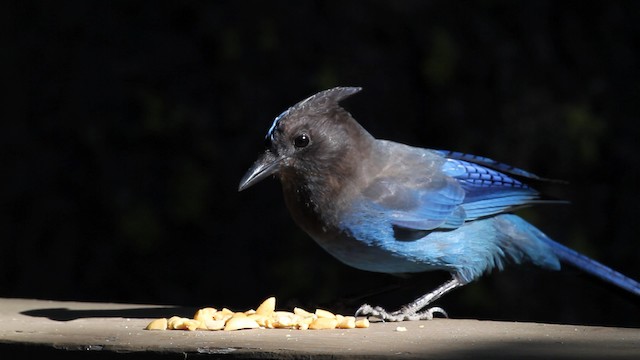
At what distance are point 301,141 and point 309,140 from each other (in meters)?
0.03

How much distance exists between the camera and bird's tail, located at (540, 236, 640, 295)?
379 centimetres

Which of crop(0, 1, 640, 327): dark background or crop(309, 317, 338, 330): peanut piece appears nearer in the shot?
crop(309, 317, 338, 330): peanut piece

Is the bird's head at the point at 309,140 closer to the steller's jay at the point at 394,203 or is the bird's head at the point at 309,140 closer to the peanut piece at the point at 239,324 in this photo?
the steller's jay at the point at 394,203

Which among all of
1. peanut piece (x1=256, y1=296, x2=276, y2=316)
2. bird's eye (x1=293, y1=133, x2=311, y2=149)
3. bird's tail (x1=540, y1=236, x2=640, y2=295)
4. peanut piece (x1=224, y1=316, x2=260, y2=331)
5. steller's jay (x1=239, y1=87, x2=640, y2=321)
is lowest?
peanut piece (x1=224, y1=316, x2=260, y2=331)

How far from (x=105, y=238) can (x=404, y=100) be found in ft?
4.95

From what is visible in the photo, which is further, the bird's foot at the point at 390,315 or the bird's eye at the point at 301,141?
the bird's eye at the point at 301,141

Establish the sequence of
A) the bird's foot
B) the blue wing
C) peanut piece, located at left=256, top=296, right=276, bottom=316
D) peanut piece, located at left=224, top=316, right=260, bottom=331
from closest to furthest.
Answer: peanut piece, located at left=224, top=316, right=260, bottom=331
peanut piece, located at left=256, top=296, right=276, bottom=316
the bird's foot
the blue wing

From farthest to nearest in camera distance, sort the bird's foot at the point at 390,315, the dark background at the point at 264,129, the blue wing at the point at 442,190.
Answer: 1. the dark background at the point at 264,129
2. the blue wing at the point at 442,190
3. the bird's foot at the point at 390,315

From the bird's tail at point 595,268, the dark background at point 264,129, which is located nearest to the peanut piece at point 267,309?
the bird's tail at point 595,268

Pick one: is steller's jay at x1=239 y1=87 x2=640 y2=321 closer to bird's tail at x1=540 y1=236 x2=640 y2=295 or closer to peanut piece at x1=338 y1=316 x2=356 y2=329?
bird's tail at x1=540 y1=236 x2=640 y2=295

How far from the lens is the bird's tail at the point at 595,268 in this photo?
3.79 meters

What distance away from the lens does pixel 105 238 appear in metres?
5.02

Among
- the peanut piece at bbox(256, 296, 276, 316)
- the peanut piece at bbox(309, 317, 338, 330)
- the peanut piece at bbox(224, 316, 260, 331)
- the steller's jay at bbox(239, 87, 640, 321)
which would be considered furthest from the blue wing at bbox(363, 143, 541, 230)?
the peanut piece at bbox(224, 316, 260, 331)

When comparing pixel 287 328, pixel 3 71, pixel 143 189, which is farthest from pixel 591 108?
pixel 3 71
